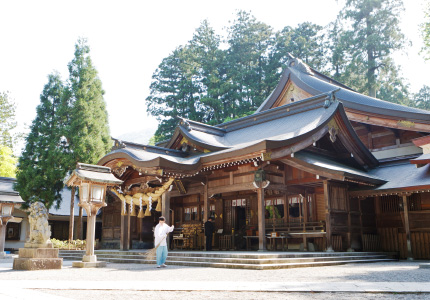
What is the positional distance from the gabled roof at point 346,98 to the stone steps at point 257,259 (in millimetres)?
6218

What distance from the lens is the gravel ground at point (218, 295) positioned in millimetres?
5496

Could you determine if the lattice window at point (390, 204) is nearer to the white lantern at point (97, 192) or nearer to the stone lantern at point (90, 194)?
the stone lantern at point (90, 194)

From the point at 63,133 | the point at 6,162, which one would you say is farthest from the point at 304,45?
the point at 6,162

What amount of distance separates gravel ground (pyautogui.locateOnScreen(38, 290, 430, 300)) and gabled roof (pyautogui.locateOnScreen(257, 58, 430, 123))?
517 inches

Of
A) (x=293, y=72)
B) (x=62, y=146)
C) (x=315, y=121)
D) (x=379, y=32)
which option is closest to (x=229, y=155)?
(x=315, y=121)

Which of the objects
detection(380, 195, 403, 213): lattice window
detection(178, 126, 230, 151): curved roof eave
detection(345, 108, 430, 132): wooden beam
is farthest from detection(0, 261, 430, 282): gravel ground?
detection(345, 108, 430, 132): wooden beam

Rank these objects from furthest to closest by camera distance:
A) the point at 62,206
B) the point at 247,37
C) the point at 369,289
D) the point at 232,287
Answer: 1. the point at 247,37
2. the point at 62,206
3. the point at 232,287
4. the point at 369,289

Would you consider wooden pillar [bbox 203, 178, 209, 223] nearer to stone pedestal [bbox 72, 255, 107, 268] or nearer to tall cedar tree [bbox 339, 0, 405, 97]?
stone pedestal [bbox 72, 255, 107, 268]

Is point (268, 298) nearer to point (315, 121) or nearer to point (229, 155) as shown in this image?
point (229, 155)

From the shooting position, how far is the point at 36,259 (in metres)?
10.6

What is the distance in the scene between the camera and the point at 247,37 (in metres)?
42.6

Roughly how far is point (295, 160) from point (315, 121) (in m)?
2.32

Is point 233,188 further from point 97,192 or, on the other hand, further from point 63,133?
point 63,133

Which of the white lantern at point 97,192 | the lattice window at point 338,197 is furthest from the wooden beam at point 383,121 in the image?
the white lantern at point 97,192
